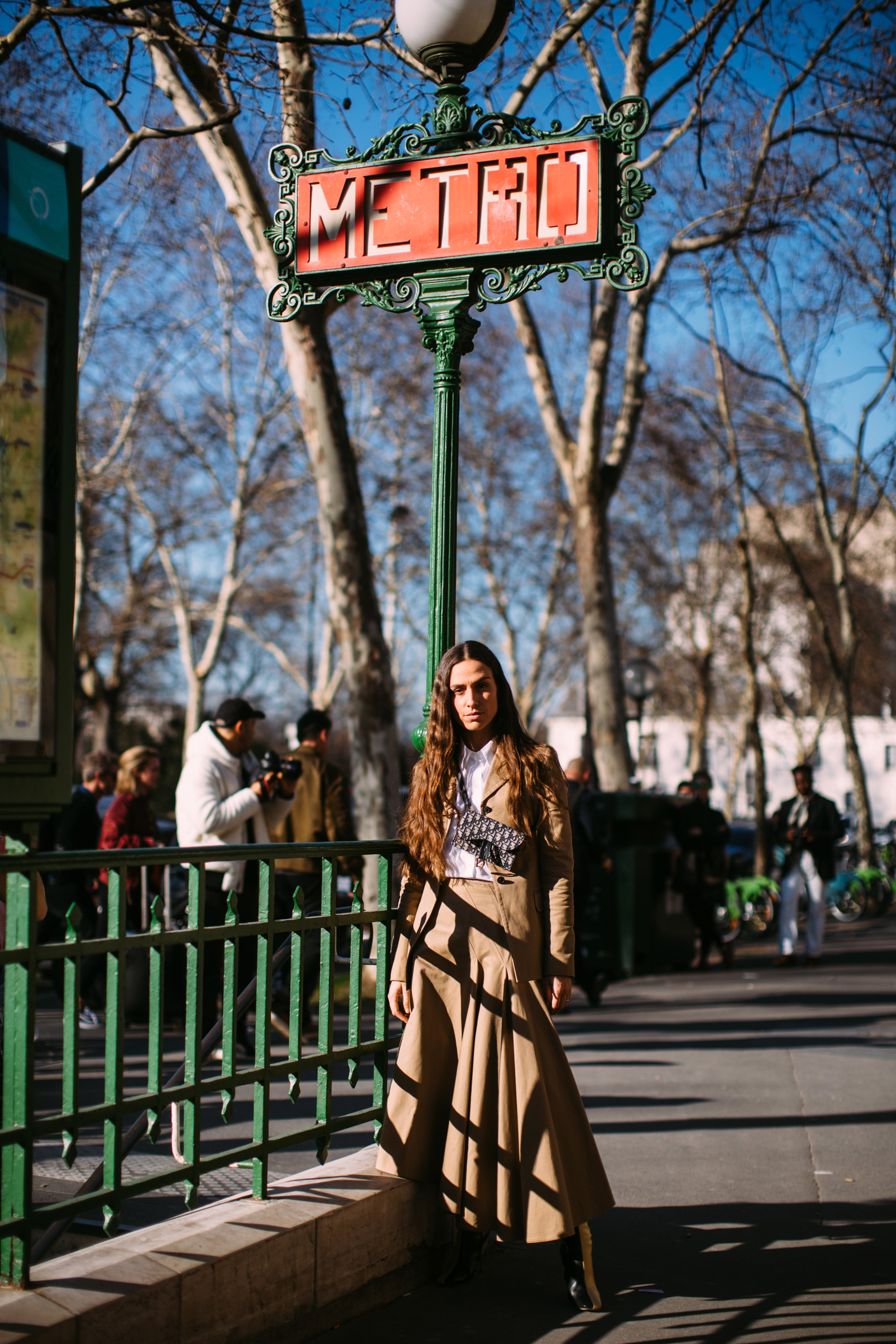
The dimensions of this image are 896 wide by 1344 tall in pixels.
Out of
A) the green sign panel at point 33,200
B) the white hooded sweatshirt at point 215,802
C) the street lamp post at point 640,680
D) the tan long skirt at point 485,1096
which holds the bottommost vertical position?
the tan long skirt at point 485,1096

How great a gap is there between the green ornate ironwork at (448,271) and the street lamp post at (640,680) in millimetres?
13890

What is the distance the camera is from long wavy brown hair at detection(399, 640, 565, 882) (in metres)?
4.08

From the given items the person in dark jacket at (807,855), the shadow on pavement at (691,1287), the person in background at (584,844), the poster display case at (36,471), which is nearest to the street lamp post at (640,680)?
the person in dark jacket at (807,855)

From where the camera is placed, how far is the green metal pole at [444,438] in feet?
15.0

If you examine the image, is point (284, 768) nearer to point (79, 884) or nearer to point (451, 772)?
point (79, 884)

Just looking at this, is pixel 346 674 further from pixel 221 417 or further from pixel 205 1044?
pixel 221 417

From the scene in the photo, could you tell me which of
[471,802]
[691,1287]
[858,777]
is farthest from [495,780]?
[858,777]

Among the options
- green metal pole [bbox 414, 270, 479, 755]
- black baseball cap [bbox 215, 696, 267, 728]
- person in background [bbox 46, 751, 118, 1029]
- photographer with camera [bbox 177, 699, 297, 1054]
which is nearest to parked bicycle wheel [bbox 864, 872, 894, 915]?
person in background [bbox 46, 751, 118, 1029]

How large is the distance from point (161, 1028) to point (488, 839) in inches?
48.0

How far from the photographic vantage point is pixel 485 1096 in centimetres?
389

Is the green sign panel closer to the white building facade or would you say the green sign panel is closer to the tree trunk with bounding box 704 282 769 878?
the tree trunk with bounding box 704 282 769 878

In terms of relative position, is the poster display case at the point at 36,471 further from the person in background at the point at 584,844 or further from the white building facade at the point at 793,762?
the white building facade at the point at 793,762

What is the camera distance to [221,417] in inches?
1123

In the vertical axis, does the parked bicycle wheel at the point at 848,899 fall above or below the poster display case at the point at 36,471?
below
